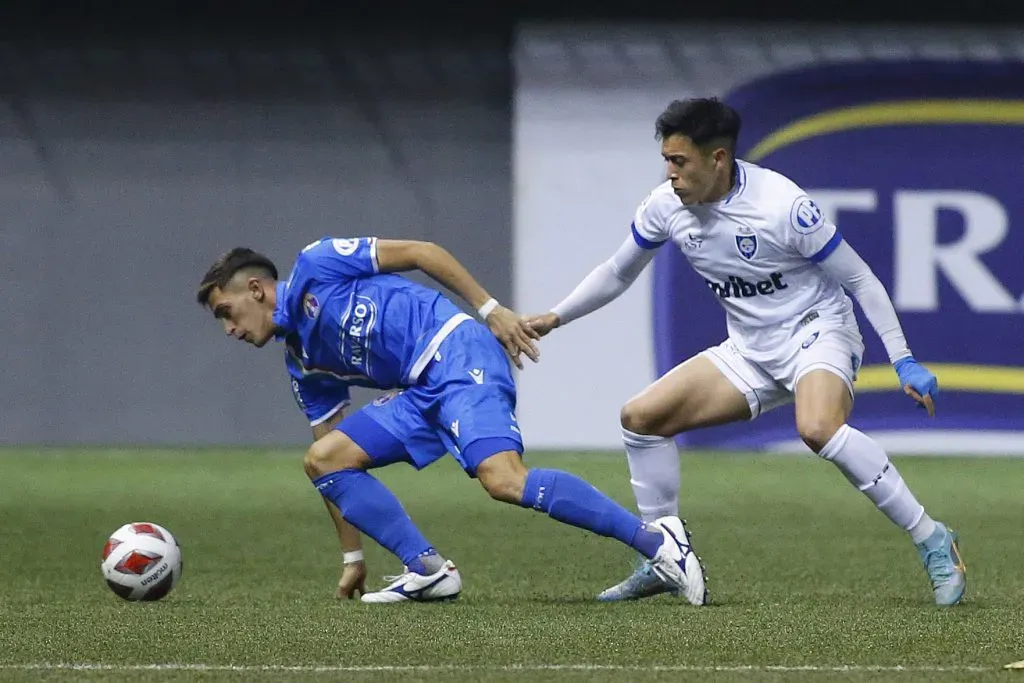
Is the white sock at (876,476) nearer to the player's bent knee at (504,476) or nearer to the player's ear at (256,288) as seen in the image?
the player's bent knee at (504,476)

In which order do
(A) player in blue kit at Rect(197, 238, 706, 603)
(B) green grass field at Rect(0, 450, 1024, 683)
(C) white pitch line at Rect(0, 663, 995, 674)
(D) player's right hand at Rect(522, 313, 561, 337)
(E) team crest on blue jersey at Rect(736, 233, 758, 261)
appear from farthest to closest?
(D) player's right hand at Rect(522, 313, 561, 337) < (E) team crest on blue jersey at Rect(736, 233, 758, 261) < (A) player in blue kit at Rect(197, 238, 706, 603) < (B) green grass field at Rect(0, 450, 1024, 683) < (C) white pitch line at Rect(0, 663, 995, 674)

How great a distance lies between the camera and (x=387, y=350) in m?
6.13

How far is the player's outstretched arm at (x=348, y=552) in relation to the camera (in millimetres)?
6363

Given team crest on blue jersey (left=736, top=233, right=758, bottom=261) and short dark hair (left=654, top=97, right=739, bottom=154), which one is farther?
team crest on blue jersey (left=736, top=233, right=758, bottom=261)

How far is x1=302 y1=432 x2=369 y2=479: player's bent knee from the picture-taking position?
Answer: 6.07 m

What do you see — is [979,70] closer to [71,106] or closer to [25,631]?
[71,106]

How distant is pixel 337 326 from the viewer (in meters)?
6.11

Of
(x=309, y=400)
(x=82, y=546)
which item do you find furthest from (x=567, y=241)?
(x=309, y=400)

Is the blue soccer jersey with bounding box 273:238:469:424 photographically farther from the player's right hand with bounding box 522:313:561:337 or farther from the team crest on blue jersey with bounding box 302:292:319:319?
the player's right hand with bounding box 522:313:561:337

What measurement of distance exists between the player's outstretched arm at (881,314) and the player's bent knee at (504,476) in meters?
1.22

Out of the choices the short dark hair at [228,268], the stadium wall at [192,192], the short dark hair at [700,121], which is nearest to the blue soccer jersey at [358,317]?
the short dark hair at [228,268]

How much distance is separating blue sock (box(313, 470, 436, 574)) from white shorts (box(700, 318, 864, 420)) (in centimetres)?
121

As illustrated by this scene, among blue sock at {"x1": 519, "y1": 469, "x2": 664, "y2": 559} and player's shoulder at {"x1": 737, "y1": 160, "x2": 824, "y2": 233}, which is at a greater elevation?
player's shoulder at {"x1": 737, "y1": 160, "x2": 824, "y2": 233}

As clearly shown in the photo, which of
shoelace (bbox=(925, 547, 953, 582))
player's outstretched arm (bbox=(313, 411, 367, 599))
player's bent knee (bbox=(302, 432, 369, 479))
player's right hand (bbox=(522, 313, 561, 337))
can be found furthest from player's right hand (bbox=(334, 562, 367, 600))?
shoelace (bbox=(925, 547, 953, 582))
